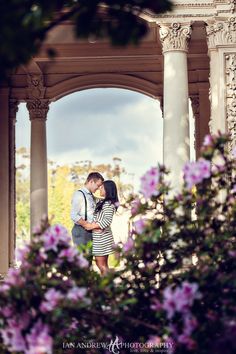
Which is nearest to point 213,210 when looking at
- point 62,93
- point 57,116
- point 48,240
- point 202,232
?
point 202,232

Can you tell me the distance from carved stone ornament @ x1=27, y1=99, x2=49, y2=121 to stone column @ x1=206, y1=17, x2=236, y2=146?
9.24 m

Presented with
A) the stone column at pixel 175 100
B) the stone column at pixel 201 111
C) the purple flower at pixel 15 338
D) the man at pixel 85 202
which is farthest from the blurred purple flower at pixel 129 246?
the stone column at pixel 201 111

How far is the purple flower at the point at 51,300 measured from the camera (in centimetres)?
708

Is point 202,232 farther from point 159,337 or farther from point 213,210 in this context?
point 159,337

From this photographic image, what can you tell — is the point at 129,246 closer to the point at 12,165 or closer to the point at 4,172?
the point at 4,172

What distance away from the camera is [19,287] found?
7.37 meters

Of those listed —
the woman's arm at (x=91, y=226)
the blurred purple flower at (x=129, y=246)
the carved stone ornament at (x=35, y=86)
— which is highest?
the carved stone ornament at (x=35, y=86)

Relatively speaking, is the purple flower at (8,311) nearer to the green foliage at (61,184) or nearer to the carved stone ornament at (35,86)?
the carved stone ornament at (35,86)

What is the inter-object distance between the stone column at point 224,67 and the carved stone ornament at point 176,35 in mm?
505

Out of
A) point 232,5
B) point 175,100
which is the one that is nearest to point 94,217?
point 175,100

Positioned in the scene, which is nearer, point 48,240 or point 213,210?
point 48,240

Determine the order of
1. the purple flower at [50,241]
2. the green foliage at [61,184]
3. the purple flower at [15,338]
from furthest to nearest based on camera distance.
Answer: the green foliage at [61,184] < the purple flower at [50,241] < the purple flower at [15,338]

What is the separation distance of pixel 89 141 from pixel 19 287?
80154 millimetres

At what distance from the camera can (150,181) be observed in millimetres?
7750
